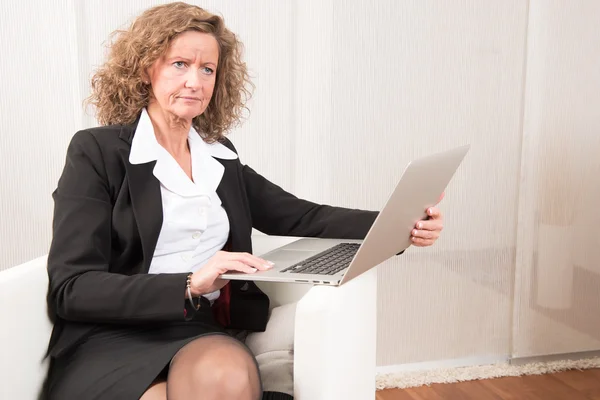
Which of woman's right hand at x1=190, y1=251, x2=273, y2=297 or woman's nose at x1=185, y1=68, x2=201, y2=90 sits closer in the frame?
woman's right hand at x1=190, y1=251, x2=273, y2=297

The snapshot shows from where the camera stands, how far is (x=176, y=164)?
Result: 1.55m

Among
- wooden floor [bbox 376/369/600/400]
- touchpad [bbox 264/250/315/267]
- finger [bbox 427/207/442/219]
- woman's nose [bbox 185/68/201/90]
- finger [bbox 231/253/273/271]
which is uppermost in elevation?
woman's nose [bbox 185/68/201/90]

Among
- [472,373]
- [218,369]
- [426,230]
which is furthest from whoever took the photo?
[472,373]

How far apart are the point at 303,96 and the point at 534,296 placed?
1259mm

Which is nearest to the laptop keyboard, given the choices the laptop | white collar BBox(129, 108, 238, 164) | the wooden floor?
the laptop

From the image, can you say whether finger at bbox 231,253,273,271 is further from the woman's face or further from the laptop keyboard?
the woman's face

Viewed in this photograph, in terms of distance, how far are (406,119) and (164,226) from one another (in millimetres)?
1329

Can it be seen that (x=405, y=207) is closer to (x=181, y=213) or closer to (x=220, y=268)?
(x=220, y=268)

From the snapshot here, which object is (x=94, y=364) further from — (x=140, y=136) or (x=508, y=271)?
(x=508, y=271)

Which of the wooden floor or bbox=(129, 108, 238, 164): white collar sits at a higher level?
bbox=(129, 108, 238, 164): white collar

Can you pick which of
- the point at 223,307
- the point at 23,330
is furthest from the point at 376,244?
the point at 23,330

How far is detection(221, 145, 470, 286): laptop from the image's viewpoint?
48.1 inches

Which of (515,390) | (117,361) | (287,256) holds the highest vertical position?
(287,256)

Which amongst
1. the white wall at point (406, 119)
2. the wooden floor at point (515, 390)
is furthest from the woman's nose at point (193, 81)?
the wooden floor at point (515, 390)
